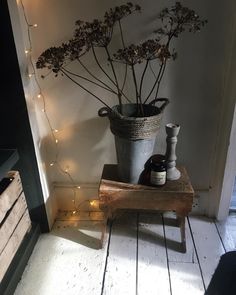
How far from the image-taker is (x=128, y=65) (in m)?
1.44

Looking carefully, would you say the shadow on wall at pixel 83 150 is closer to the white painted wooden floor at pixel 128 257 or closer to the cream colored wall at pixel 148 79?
the cream colored wall at pixel 148 79

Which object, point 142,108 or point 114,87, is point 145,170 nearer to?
point 142,108

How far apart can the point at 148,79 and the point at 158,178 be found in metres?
0.54

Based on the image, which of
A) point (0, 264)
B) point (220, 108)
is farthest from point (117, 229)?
point (220, 108)

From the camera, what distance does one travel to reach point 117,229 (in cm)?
170

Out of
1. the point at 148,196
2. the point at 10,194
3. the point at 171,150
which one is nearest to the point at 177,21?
the point at 171,150

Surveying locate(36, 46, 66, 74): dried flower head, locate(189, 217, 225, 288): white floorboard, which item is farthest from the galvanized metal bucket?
locate(189, 217, 225, 288): white floorboard

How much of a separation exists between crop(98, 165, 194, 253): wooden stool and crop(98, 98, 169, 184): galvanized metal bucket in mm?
62

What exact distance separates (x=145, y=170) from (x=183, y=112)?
0.41 metres

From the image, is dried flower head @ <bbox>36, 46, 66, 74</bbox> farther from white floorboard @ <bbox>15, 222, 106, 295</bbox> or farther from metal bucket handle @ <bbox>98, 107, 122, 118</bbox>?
white floorboard @ <bbox>15, 222, 106, 295</bbox>

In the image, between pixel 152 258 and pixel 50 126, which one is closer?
pixel 152 258

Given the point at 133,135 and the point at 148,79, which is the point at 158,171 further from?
the point at 148,79

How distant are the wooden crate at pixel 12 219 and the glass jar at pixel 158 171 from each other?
0.70 metres

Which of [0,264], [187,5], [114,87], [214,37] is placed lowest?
[0,264]
